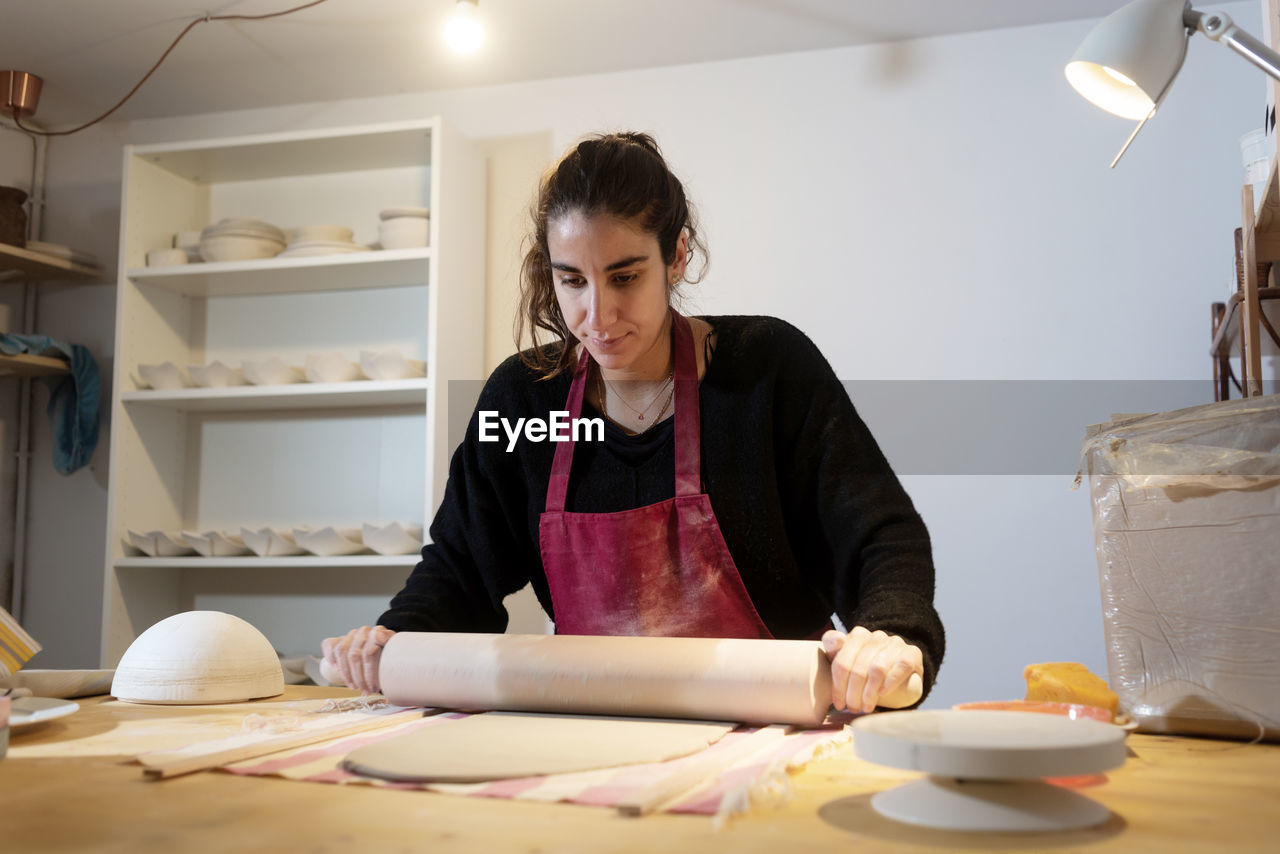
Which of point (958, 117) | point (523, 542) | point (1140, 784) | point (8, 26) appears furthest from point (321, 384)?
point (1140, 784)

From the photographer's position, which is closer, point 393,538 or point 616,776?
point 616,776

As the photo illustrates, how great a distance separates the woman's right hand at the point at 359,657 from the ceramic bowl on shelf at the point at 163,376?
6.83 feet

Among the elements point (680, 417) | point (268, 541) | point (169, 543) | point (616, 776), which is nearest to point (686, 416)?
point (680, 417)

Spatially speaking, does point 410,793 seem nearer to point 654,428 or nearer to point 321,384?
point 654,428

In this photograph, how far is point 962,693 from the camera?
281 cm

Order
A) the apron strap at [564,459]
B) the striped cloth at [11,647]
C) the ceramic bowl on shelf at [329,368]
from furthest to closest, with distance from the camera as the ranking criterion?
1. the ceramic bowl on shelf at [329,368]
2. the apron strap at [564,459]
3. the striped cloth at [11,647]

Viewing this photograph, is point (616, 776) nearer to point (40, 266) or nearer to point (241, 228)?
point (241, 228)

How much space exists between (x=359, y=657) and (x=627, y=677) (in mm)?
384

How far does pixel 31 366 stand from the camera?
10.5ft

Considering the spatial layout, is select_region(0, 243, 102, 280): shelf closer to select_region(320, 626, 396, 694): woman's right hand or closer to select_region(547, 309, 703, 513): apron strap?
select_region(547, 309, 703, 513): apron strap

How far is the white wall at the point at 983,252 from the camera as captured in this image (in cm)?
276

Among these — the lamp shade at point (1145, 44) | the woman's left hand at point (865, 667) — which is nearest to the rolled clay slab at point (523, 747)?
the woman's left hand at point (865, 667)

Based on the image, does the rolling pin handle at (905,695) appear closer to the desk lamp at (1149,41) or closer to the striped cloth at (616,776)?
the striped cloth at (616,776)

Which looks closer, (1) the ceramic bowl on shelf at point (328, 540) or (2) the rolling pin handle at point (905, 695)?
(2) the rolling pin handle at point (905, 695)
